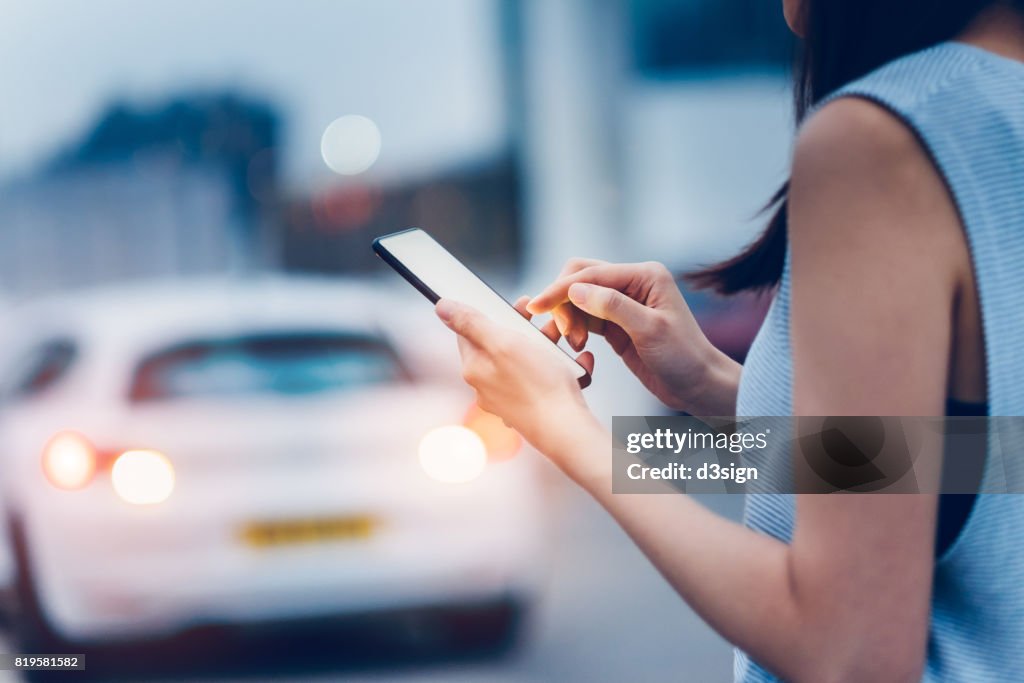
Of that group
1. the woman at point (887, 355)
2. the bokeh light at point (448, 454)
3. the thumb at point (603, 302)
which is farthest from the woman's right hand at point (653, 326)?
the bokeh light at point (448, 454)

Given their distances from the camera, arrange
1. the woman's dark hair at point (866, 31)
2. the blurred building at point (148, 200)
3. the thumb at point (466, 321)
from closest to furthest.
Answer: the woman's dark hair at point (866, 31)
the thumb at point (466, 321)
the blurred building at point (148, 200)

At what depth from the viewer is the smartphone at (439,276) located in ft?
4.60

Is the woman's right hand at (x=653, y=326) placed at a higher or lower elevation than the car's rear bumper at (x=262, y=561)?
higher

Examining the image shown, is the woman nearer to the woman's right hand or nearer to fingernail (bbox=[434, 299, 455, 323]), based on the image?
fingernail (bbox=[434, 299, 455, 323])

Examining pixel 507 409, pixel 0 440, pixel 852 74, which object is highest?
pixel 852 74

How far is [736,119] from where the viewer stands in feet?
41.1

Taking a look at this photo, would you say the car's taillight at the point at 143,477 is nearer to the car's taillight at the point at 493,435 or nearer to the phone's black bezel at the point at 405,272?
the car's taillight at the point at 493,435

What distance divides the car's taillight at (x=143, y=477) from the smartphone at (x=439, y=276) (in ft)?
9.37

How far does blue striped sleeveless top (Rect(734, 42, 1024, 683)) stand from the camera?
0.91 m

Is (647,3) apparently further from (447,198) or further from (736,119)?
(447,198)

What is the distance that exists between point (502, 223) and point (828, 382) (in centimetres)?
1306

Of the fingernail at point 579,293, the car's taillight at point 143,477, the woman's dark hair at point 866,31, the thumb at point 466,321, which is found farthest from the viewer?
the car's taillight at point 143,477

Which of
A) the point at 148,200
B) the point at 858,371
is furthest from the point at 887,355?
the point at 148,200

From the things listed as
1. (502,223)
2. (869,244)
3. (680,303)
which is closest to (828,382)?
(869,244)
